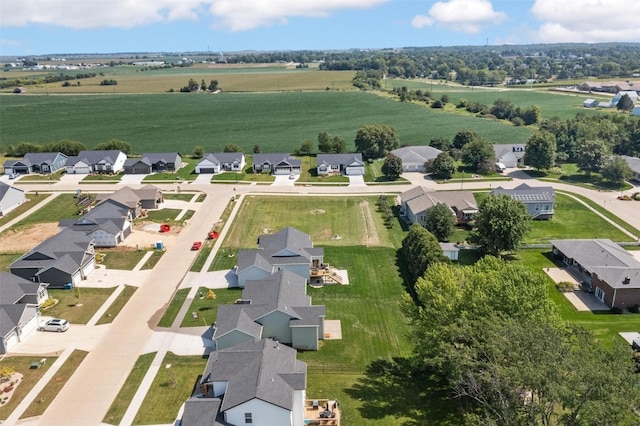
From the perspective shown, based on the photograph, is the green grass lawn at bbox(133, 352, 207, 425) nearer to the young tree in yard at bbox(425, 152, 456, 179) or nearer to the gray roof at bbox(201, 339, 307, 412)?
the gray roof at bbox(201, 339, 307, 412)

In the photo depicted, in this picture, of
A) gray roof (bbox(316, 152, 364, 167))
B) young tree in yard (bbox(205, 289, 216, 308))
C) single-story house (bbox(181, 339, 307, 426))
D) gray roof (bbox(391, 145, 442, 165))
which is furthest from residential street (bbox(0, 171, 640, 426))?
gray roof (bbox(316, 152, 364, 167))

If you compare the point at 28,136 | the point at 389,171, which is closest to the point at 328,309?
Answer: the point at 389,171

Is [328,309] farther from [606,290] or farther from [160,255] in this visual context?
[606,290]

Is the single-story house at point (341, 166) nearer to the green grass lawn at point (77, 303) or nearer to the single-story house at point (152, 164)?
the single-story house at point (152, 164)

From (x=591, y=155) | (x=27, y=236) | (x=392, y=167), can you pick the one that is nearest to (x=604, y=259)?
(x=392, y=167)

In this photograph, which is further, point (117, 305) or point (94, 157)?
point (94, 157)

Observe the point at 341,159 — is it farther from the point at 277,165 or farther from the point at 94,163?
the point at 94,163
